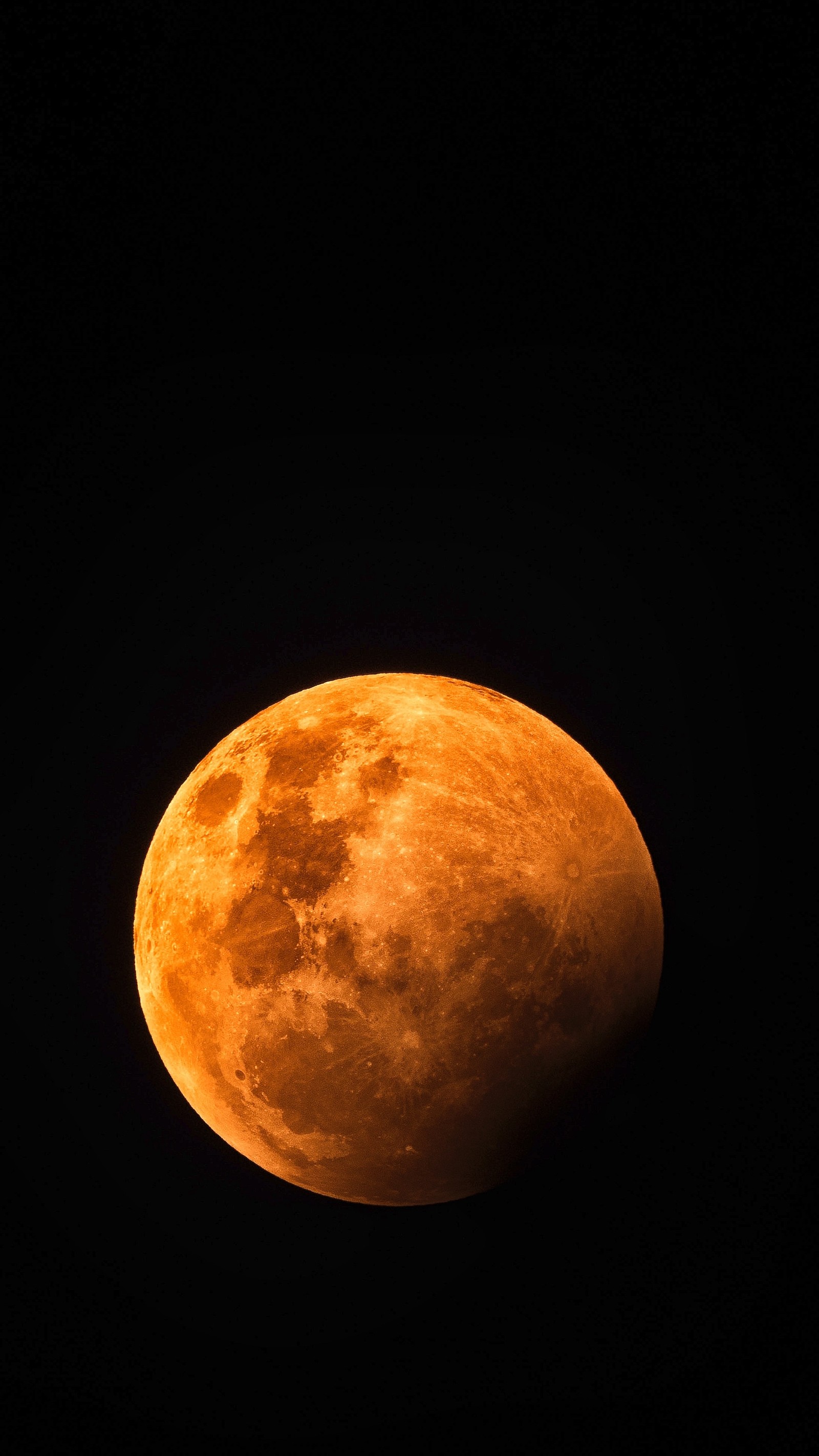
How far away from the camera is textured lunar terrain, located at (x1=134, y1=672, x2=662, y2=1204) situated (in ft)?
8.36

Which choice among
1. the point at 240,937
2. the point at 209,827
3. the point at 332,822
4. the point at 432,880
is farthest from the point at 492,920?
the point at 209,827

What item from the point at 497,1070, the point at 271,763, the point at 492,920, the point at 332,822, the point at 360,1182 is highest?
the point at 271,763

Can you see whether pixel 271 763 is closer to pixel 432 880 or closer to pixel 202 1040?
pixel 432 880

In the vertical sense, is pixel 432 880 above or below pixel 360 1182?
above

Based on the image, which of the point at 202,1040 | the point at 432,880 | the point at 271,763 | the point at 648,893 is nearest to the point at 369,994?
the point at 432,880

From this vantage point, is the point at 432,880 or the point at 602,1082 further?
the point at 602,1082

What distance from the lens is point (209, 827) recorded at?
2898 millimetres

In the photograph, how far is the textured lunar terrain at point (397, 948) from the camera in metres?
2.55

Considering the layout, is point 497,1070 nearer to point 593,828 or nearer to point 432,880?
point 432,880

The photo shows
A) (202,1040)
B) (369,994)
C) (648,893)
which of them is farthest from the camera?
(648,893)

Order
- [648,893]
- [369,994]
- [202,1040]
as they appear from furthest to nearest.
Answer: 1. [648,893]
2. [202,1040]
3. [369,994]

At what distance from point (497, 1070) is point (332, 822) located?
1009 millimetres

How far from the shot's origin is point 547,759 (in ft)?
9.74

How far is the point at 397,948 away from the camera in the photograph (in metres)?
2.52
